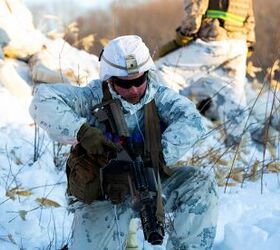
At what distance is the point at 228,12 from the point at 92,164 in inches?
127

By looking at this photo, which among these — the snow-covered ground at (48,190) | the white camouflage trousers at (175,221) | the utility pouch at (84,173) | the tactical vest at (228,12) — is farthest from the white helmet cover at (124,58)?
the tactical vest at (228,12)

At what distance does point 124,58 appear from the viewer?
2443 mm

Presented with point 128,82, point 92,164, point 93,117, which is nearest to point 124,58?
point 128,82

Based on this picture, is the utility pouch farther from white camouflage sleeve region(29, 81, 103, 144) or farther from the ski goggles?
the ski goggles

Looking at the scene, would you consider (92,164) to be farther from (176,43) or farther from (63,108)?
(176,43)

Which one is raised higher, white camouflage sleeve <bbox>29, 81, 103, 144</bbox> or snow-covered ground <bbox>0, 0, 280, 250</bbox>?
white camouflage sleeve <bbox>29, 81, 103, 144</bbox>

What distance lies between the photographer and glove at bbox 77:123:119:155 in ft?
7.47

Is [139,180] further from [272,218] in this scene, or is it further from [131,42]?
[272,218]

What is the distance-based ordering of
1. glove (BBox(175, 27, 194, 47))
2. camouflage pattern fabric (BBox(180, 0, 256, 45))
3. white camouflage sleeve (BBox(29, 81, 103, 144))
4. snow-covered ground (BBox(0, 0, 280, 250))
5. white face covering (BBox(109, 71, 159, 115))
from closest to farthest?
white camouflage sleeve (BBox(29, 81, 103, 144))
white face covering (BBox(109, 71, 159, 115))
snow-covered ground (BBox(0, 0, 280, 250))
camouflage pattern fabric (BBox(180, 0, 256, 45))
glove (BBox(175, 27, 194, 47))

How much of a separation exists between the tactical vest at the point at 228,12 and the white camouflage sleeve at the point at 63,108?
9.55 ft

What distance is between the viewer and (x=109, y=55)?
248 cm

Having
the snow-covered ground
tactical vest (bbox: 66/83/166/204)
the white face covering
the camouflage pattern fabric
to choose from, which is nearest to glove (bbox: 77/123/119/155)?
tactical vest (bbox: 66/83/166/204)

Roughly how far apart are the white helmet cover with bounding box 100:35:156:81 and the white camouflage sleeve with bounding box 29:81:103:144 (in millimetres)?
102

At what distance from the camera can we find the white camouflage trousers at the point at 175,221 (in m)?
2.47
